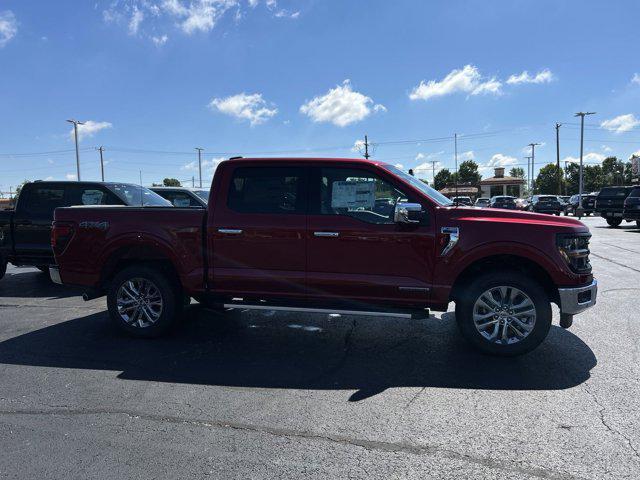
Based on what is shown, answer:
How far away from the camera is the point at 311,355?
16.2ft

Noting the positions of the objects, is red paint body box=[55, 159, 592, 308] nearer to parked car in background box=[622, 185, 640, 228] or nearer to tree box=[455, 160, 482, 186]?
parked car in background box=[622, 185, 640, 228]

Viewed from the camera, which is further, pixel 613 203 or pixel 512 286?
pixel 613 203

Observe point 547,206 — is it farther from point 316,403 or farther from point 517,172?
point 517,172

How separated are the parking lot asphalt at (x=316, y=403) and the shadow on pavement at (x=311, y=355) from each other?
23mm

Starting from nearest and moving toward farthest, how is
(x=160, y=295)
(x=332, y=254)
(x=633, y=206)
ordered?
(x=332, y=254), (x=160, y=295), (x=633, y=206)

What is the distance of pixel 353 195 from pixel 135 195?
579 centimetres

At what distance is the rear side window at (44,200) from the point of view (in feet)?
28.6

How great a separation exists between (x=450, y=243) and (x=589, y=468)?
7.66 ft

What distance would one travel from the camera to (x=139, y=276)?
5578mm

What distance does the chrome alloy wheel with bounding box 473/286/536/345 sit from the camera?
472 cm

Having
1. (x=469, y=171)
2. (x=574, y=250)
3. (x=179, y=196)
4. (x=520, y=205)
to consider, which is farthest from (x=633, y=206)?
(x=469, y=171)

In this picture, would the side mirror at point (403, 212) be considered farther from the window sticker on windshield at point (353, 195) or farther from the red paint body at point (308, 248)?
the window sticker on windshield at point (353, 195)

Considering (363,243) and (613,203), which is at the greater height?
(613,203)

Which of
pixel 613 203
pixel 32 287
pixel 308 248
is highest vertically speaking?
pixel 613 203
